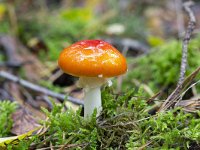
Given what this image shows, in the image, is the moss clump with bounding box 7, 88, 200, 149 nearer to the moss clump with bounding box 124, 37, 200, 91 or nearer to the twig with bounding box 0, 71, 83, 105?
the twig with bounding box 0, 71, 83, 105

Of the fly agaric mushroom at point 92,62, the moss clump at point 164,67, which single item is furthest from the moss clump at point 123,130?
the moss clump at point 164,67

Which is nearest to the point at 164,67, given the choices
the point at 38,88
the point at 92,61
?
the point at 38,88

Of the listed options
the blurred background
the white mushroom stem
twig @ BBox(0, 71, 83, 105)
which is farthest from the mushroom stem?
twig @ BBox(0, 71, 83, 105)

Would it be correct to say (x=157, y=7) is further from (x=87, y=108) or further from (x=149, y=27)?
(x=87, y=108)

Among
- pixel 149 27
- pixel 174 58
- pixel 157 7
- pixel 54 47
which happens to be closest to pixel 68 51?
pixel 174 58

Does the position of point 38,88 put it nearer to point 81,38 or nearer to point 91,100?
point 91,100

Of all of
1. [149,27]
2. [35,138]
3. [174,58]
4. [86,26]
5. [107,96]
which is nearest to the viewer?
[35,138]

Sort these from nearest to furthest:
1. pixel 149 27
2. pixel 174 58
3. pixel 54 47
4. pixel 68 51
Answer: pixel 68 51, pixel 174 58, pixel 54 47, pixel 149 27

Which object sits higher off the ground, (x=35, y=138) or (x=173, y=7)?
(x=173, y=7)
